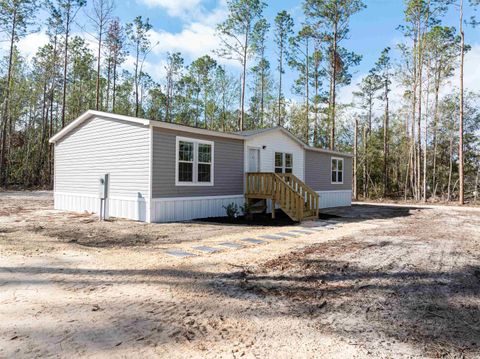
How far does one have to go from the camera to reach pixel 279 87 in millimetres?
27094

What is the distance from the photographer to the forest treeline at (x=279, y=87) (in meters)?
21.2

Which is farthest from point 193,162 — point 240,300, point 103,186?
point 240,300

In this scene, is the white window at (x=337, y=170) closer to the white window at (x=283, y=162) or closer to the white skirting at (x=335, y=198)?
the white skirting at (x=335, y=198)

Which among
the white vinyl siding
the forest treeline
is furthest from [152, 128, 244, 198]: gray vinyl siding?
the forest treeline

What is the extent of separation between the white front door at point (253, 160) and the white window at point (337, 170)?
5.89m

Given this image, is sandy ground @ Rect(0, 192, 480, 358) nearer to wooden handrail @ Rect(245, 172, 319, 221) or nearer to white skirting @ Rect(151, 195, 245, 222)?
white skirting @ Rect(151, 195, 245, 222)

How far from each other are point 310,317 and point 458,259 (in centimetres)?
371

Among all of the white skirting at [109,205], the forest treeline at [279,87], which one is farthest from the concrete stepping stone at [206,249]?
the forest treeline at [279,87]

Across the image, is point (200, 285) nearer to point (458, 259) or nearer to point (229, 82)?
point (458, 259)

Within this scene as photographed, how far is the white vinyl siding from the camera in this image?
12219mm

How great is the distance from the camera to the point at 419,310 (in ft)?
9.91

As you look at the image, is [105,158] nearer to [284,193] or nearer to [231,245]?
[284,193]

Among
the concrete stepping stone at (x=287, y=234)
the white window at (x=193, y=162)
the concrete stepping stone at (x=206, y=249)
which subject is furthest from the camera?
the white window at (x=193, y=162)

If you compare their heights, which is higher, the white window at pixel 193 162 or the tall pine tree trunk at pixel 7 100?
the tall pine tree trunk at pixel 7 100
